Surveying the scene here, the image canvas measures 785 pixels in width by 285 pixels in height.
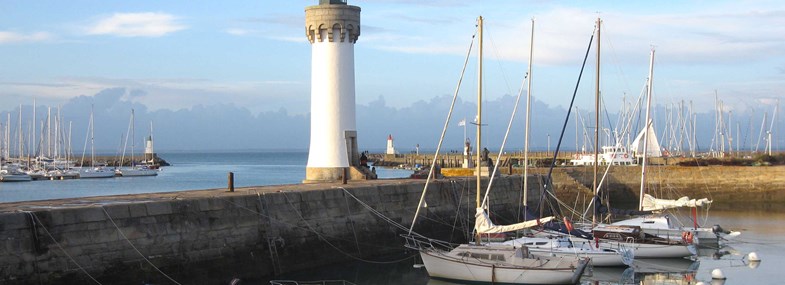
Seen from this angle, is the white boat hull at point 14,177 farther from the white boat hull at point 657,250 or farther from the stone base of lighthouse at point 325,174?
the white boat hull at point 657,250

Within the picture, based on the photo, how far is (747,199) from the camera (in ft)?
155

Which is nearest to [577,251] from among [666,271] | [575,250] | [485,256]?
[575,250]

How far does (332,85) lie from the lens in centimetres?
3016

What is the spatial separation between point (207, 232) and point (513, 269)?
6722mm

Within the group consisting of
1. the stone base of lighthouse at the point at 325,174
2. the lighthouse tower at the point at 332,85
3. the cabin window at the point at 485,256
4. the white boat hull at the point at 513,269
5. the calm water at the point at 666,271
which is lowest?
the calm water at the point at 666,271

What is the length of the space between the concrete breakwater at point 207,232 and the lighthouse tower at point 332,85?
2.96 m

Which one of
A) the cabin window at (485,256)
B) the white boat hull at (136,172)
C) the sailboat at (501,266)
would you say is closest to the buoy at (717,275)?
the sailboat at (501,266)

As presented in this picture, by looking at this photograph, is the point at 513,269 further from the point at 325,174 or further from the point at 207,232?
the point at 325,174

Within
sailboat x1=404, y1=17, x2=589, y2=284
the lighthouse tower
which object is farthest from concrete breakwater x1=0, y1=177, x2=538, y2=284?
sailboat x1=404, y1=17, x2=589, y2=284

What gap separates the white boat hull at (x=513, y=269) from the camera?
21.3 meters

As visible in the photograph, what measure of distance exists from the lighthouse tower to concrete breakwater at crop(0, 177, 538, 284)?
296cm

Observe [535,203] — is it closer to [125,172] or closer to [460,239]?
[460,239]

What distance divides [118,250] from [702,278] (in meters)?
14.2

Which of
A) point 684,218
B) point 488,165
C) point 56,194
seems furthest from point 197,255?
point 56,194
